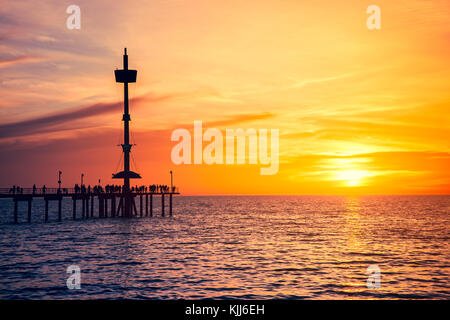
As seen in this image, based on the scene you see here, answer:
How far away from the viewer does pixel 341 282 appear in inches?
969

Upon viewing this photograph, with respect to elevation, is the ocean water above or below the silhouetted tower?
below

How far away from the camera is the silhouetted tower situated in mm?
88938

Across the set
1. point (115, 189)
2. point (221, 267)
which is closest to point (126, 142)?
point (115, 189)

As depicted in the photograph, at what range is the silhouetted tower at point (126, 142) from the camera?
8894 cm

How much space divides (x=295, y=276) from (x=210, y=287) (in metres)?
6.06

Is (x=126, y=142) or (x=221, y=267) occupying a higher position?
(x=126, y=142)

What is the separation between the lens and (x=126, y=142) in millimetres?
92062

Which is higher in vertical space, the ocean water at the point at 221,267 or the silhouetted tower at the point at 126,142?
the silhouetted tower at the point at 126,142

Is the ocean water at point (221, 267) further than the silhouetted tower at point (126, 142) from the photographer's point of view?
No

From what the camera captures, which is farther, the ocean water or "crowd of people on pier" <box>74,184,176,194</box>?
"crowd of people on pier" <box>74,184,176,194</box>

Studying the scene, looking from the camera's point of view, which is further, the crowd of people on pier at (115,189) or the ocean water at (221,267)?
the crowd of people on pier at (115,189)

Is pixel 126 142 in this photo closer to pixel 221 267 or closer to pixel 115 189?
pixel 115 189
